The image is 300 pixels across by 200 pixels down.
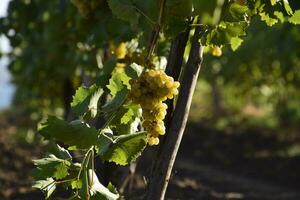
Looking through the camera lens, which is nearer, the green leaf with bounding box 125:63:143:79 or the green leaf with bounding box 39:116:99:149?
the green leaf with bounding box 39:116:99:149

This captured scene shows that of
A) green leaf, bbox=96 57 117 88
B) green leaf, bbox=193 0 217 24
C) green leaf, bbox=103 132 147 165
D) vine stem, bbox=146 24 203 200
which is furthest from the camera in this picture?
vine stem, bbox=146 24 203 200

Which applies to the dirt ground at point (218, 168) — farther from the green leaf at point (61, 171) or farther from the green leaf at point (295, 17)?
the green leaf at point (295, 17)

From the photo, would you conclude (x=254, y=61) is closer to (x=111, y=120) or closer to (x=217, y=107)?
(x=217, y=107)

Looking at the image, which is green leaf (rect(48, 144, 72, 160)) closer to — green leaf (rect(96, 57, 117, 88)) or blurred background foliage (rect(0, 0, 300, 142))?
green leaf (rect(96, 57, 117, 88))

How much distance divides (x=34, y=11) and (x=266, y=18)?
10.7 feet

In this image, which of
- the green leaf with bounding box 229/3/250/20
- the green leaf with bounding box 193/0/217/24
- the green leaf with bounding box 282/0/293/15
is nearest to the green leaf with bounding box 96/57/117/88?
the green leaf with bounding box 229/3/250/20

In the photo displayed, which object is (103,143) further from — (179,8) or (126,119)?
(179,8)

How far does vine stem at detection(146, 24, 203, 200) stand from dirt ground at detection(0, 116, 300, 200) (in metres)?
1.58

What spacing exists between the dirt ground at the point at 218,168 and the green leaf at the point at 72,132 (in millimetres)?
2019

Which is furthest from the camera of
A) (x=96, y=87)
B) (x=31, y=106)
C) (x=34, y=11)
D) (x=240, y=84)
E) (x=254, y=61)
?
(x=240, y=84)

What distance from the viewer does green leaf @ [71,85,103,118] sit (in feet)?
7.59

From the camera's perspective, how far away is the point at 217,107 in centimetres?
1520

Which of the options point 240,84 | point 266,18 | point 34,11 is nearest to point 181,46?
point 266,18

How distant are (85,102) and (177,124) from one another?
0.46 meters
